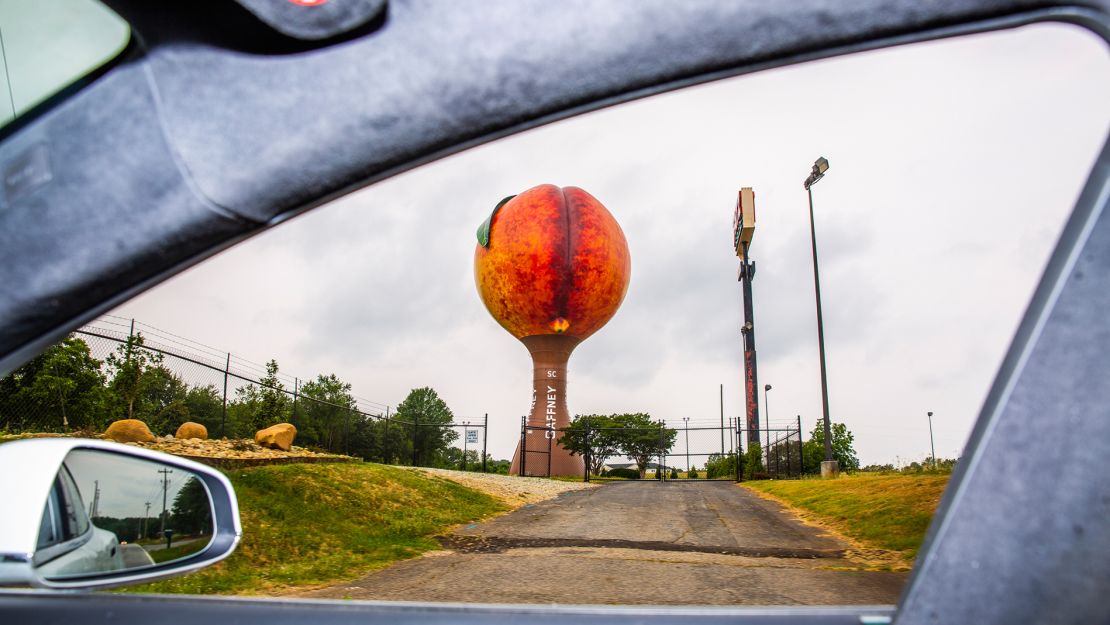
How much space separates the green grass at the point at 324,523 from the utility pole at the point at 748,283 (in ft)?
53.7

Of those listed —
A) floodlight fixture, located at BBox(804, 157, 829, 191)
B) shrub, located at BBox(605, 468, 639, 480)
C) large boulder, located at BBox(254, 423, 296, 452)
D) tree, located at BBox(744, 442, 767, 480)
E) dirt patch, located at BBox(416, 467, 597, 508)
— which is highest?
floodlight fixture, located at BBox(804, 157, 829, 191)

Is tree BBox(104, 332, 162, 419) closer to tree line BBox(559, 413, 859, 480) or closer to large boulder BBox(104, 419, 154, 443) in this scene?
large boulder BBox(104, 419, 154, 443)

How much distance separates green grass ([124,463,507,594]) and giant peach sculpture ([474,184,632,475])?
1250 centimetres

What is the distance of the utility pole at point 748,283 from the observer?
2592 centimetres

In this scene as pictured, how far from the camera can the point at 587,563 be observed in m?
6.69

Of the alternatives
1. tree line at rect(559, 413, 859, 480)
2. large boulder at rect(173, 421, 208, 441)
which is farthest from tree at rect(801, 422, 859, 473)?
large boulder at rect(173, 421, 208, 441)

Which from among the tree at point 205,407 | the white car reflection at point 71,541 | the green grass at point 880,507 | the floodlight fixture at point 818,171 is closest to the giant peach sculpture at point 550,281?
the floodlight fixture at point 818,171

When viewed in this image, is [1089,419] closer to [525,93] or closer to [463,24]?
[525,93]

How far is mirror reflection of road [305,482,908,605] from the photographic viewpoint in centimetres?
529

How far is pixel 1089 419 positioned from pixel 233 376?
14878 mm

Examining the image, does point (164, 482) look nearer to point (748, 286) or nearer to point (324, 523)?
point (324, 523)

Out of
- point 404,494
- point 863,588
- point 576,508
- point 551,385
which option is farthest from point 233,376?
point 551,385

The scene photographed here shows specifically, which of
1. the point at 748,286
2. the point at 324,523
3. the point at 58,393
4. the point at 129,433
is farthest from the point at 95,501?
the point at 748,286

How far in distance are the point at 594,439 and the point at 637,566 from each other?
28.0 metres
